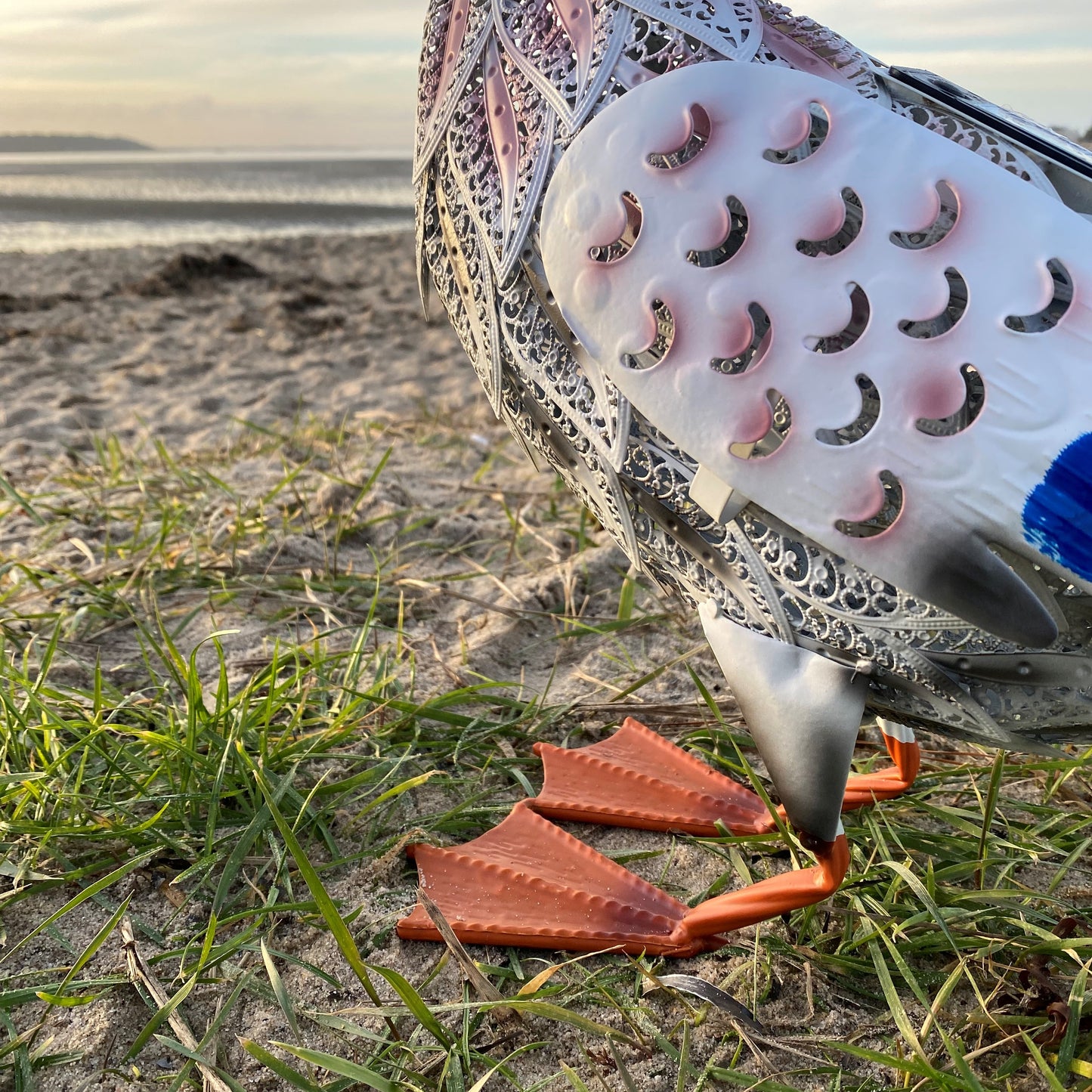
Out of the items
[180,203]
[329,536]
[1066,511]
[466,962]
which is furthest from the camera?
[180,203]

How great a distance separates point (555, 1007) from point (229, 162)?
26.0 meters

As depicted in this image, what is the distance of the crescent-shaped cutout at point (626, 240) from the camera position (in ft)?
3.30

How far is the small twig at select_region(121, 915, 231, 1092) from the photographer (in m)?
1.09

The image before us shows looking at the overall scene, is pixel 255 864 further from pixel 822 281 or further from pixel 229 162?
pixel 229 162

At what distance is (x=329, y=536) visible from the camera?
2.61 metres

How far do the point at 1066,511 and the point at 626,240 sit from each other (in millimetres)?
513

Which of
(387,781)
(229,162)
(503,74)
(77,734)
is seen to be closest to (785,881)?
(387,781)

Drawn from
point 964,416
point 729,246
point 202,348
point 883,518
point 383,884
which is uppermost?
point 729,246

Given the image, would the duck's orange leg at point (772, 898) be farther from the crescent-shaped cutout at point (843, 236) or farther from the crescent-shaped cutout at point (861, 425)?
the crescent-shaped cutout at point (843, 236)

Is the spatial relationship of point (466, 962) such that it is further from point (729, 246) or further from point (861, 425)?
point (729, 246)

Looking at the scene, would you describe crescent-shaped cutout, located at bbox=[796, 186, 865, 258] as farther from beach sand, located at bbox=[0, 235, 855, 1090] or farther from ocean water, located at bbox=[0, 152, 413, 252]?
ocean water, located at bbox=[0, 152, 413, 252]

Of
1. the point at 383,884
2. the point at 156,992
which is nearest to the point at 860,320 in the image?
the point at 383,884

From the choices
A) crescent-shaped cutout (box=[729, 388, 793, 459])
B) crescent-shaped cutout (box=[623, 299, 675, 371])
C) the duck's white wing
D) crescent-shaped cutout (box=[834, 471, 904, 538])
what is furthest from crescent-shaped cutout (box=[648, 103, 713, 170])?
crescent-shaped cutout (box=[834, 471, 904, 538])

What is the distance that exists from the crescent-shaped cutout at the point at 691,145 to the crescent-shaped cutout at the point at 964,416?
35cm
